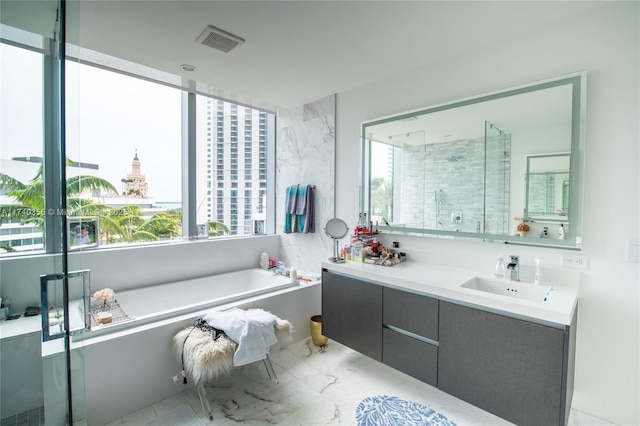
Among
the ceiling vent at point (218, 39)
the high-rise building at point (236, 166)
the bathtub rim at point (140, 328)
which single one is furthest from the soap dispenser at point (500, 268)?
the high-rise building at point (236, 166)

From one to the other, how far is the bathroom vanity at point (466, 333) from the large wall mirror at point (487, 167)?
39 cm

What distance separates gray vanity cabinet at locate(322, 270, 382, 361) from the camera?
2.22 m

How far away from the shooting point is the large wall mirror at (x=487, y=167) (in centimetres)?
185

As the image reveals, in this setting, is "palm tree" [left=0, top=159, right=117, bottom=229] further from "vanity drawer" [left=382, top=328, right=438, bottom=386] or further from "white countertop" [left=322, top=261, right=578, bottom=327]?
"vanity drawer" [left=382, top=328, right=438, bottom=386]

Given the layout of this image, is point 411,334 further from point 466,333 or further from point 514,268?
point 514,268

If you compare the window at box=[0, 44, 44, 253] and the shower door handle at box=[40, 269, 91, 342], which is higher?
the window at box=[0, 44, 44, 253]

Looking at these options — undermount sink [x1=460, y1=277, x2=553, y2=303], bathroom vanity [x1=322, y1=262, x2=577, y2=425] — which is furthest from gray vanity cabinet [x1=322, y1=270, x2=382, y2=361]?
undermount sink [x1=460, y1=277, x2=553, y2=303]

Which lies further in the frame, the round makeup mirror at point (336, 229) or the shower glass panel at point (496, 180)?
the round makeup mirror at point (336, 229)

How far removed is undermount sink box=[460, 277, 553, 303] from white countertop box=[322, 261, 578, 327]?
0.02 metres

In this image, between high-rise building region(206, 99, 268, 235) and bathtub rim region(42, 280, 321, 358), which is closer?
bathtub rim region(42, 280, 321, 358)

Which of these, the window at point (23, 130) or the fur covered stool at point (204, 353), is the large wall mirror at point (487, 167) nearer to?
the fur covered stool at point (204, 353)

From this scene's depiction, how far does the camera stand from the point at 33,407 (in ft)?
4.42

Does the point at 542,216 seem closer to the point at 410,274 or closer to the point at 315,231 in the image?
the point at 410,274

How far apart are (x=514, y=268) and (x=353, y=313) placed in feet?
3.89
